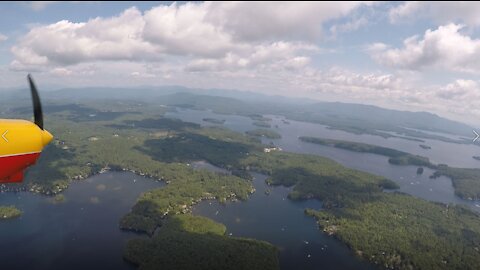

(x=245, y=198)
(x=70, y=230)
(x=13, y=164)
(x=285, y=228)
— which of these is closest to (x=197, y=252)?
(x=285, y=228)

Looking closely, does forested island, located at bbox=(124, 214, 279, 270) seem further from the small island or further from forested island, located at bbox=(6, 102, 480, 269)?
the small island

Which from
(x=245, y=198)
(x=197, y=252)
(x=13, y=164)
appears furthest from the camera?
(x=245, y=198)

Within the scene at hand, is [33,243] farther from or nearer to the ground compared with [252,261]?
nearer to the ground

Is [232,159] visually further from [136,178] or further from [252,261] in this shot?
[252,261]

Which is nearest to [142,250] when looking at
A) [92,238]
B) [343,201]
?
[92,238]

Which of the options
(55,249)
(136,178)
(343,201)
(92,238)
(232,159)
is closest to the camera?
(55,249)

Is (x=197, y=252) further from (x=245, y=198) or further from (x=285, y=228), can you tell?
(x=245, y=198)

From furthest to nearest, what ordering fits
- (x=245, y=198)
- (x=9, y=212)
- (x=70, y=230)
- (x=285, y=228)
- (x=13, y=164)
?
(x=245, y=198) → (x=285, y=228) → (x=9, y=212) → (x=70, y=230) → (x=13, y=164)
